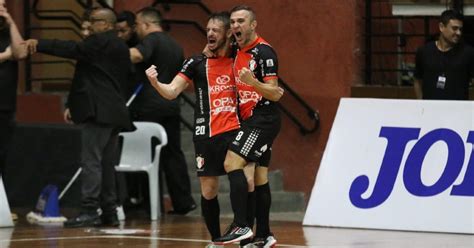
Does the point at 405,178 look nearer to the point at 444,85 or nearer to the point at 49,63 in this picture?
the point at 444,85

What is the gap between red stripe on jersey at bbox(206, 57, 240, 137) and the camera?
1220 cm

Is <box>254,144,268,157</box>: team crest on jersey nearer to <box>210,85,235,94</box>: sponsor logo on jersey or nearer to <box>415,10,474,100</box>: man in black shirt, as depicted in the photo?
<box>210,85,235,94</box>: sponsor logo on jersey

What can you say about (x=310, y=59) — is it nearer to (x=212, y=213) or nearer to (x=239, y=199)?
(x=212, y=213)

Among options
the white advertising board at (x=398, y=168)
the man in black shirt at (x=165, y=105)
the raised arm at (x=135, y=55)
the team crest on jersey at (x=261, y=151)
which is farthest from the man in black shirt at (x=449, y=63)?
the team crest on jersey at (x=261, y=151)

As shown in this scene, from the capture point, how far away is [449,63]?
50.2 ft

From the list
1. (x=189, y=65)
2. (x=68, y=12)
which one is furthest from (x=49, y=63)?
(x=189, y=65)

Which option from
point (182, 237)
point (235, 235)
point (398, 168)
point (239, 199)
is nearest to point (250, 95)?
point (239, 199)

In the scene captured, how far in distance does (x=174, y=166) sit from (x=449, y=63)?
3473 millimetres

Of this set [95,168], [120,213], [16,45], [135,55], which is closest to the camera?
[16,45]

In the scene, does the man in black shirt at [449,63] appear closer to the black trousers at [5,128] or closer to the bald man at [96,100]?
the bald man at [96,100]

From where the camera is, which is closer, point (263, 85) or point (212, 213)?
point (263, 85)

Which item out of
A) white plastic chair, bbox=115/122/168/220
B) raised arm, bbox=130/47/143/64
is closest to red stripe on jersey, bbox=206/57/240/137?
raised arm, bbox=130/47/143/64

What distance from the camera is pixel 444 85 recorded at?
15.4 meters

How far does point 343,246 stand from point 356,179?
6.93 ft
